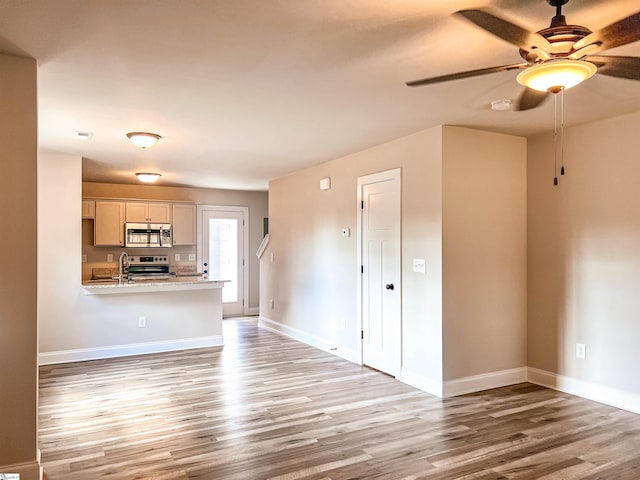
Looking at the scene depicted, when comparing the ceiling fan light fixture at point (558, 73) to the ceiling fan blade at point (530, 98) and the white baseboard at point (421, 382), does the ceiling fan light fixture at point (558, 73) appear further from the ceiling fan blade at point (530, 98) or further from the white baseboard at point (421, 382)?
the white baseboard at point (421, 382)

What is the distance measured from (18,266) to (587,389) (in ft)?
14.7

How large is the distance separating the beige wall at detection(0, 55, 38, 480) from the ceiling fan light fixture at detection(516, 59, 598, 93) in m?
2.61

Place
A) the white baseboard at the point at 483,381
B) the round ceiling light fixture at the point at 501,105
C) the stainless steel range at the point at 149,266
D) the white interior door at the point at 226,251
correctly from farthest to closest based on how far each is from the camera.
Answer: the white interior door at the point at 226,251 < the stainless steel range at the point at 149,266 < the white baseboard at the point at 483,381 < the round ceiling light fixture at the point at 501,105

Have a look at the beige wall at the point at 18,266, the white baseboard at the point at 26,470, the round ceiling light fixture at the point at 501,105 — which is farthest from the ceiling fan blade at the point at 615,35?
the white baseboard at the point at 26,470

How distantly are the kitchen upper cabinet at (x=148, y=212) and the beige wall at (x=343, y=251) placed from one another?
1.90m

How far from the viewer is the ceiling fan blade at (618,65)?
1.98 meters

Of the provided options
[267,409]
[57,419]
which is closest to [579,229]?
[267,409]

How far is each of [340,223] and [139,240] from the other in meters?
3.78

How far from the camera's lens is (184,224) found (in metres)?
8.20

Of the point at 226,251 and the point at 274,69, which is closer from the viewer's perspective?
the point at 274,69

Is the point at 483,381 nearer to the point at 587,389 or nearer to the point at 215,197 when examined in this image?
the point at 587,389

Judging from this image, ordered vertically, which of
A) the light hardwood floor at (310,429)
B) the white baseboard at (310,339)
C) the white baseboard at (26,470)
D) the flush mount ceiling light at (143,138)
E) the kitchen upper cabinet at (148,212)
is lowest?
the light hardwood floor at (310,429)

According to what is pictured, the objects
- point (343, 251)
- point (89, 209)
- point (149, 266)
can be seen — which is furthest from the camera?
point (149, 266)

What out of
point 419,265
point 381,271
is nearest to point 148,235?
point 381,271
